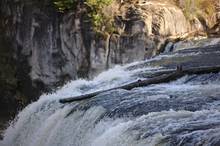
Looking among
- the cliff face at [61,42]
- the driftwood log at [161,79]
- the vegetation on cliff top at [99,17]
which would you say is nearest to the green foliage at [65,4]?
the cliff face at [61,42]

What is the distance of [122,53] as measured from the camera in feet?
55.5

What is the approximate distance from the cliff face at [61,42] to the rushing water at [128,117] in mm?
4331

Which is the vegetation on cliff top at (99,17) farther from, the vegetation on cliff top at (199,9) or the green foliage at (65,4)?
the vegetation on cliff top at (199,9)

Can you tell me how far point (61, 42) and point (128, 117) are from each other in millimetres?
9819

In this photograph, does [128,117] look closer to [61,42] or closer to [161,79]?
[161,79]

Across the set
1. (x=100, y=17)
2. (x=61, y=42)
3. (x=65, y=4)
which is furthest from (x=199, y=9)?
(x=61, y=42)

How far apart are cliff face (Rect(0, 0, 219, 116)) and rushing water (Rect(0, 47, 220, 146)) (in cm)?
433

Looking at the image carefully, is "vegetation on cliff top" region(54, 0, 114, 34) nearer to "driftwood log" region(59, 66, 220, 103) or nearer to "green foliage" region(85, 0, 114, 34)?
"green foliage" region(85, 0, 114, 34)

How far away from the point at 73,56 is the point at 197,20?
4138mm

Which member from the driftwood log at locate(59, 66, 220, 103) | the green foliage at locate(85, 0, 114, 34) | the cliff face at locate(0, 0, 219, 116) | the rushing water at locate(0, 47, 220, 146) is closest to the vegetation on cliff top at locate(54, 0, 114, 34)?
the green foliage at locate(85, 0, 114, 34)

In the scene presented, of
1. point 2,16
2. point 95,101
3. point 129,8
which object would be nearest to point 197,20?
point 129,8

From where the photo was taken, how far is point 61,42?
58.9 feet

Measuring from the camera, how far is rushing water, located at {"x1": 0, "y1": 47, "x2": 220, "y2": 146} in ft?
23.6

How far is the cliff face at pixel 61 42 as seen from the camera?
16.7 m
